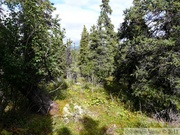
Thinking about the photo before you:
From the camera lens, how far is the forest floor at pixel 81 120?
34.6ft

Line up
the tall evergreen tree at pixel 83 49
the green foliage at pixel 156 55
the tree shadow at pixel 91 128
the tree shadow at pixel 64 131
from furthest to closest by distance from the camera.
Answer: the tall evergreen tree at pixel 83 49 → the green foliage at pixel 156 55 → the tree shadow at pixel 91 128 → the tree shadow at pixel 64 131

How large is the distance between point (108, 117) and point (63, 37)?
5.81 meters

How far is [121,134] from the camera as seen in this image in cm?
1047

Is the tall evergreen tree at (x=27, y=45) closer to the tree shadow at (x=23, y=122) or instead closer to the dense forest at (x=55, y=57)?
the dense forest at (x=55, y=57)

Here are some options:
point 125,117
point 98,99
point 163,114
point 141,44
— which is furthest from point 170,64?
point 98,99

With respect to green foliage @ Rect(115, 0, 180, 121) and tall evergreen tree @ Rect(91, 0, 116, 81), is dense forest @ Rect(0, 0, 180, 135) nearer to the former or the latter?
green foliage @ Rect(115, 0, 180, 121)

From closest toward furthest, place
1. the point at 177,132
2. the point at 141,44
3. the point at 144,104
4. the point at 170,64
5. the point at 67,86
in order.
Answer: the point at 177,132 → the point at 170,64 → the point at 141,44 → the point at 144,104 → the point at 67,86

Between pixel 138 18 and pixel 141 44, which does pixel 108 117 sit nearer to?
pixel 141 44

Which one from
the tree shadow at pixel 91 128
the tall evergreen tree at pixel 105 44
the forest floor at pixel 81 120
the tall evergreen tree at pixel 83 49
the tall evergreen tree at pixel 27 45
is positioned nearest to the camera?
the tall evergreen tree at pixel 27 45

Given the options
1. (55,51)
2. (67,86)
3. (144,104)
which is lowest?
(144,104)

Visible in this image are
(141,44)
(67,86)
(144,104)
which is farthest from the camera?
(67,86)

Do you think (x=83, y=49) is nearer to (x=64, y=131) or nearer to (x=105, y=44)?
(x=105, y=44)

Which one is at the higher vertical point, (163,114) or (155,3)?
(155,3)

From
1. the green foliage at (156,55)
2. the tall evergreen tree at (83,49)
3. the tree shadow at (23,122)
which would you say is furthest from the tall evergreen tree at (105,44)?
the tree shadow at (23,122)
